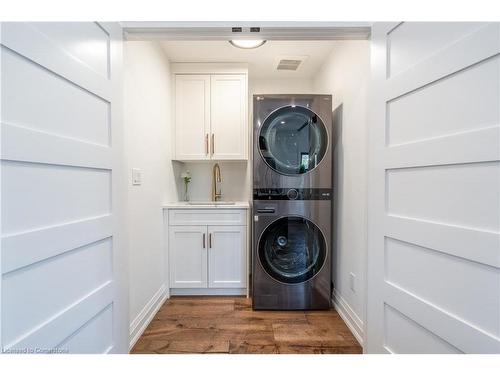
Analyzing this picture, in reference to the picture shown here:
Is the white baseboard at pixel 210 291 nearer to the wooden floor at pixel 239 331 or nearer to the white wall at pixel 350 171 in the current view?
the wooden floor at pixel 239 331

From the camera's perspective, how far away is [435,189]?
0.82 meters

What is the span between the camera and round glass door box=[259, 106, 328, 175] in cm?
194

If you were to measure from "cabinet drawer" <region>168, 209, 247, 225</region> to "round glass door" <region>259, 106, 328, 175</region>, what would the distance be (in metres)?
0.60

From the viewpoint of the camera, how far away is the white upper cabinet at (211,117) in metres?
2.39

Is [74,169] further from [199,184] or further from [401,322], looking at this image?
[199,184]

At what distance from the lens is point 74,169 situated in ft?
2.75

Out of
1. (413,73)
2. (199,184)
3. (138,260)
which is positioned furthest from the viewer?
(199,184)

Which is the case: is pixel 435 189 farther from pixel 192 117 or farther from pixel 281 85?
pixel 281 85

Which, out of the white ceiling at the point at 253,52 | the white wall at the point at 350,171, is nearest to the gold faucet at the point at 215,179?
the white ceiling at the point at 253,52

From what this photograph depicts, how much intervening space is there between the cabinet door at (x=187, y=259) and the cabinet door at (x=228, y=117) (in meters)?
0.84

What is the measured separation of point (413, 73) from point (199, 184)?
7.45 feet

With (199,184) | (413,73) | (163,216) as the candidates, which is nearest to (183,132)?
(199,184)
